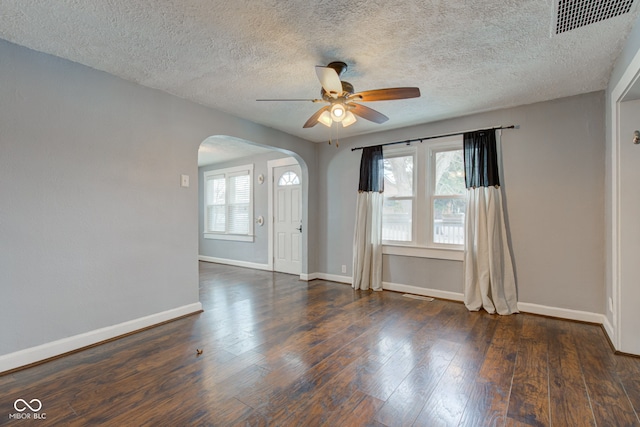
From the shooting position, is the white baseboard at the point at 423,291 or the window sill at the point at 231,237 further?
the window sill at the point at 231,237

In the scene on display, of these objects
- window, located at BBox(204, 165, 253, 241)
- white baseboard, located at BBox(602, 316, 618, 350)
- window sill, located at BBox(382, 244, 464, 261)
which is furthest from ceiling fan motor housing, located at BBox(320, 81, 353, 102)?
window, located at BBox(204, 165, 253, 241)

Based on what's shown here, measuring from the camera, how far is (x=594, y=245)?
10.4 feet

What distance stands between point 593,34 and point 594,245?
216cm

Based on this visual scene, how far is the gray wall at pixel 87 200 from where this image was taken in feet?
7.51

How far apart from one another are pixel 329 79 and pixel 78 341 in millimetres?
3059

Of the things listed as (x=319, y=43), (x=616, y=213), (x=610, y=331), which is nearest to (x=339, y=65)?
(x=319, y=43)

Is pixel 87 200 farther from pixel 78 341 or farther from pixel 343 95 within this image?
pixel 343 95

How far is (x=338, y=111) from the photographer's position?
8.86 feet

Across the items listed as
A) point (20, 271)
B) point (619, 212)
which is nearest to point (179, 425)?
point (20, 271)

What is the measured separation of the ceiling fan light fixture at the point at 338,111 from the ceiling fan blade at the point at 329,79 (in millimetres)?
159

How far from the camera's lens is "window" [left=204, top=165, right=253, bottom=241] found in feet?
21.5

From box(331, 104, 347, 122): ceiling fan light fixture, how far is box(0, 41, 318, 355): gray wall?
5.74ft

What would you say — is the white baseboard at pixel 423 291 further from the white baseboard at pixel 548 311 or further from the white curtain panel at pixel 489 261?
the white curtain panel at pixel 489 261

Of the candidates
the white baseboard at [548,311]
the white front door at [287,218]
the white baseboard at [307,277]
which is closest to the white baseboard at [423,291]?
the white baseboard at [548,311]
